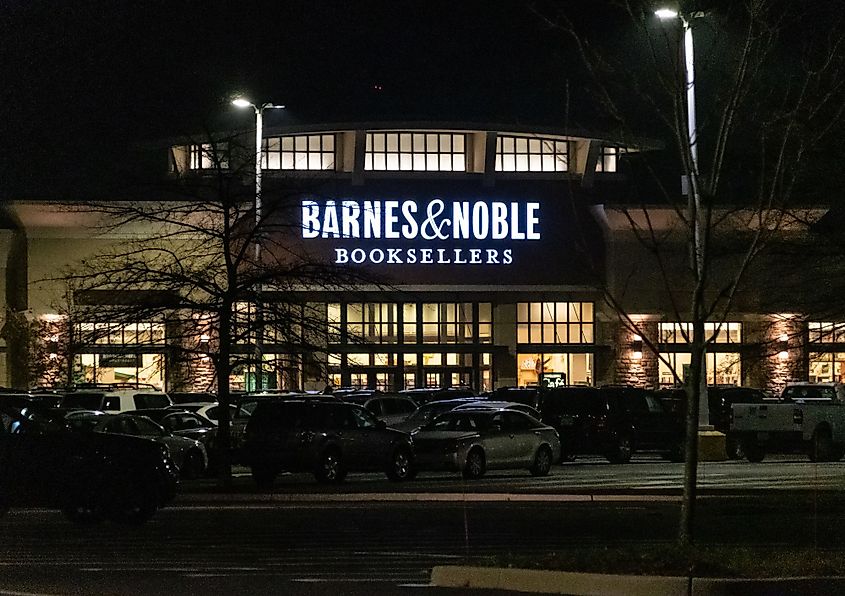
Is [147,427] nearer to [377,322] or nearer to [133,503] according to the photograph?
[133,503]

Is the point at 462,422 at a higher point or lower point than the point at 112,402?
lower

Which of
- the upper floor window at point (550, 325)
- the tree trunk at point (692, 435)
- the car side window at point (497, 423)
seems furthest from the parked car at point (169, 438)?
the upper floor window at point (550, 325)

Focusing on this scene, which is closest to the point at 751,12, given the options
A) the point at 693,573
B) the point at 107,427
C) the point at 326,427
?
the point at 693,573

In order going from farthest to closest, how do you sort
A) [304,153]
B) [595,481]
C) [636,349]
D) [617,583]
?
[304,153]
[636,349]
[595,481]
[617,583]

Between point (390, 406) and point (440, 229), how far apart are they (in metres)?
32.1

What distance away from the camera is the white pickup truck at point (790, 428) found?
35.5 m

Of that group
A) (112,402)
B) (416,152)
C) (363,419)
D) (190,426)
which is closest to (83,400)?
(112,402)

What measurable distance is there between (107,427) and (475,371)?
146 ft

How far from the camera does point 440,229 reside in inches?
2808

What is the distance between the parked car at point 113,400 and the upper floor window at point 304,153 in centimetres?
3836

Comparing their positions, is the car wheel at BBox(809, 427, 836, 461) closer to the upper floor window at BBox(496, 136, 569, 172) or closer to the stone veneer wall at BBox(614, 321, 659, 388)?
the stone veneer wall at BBox(614, 321, 659, 388)

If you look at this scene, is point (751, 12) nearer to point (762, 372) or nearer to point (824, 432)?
point (824, 432)

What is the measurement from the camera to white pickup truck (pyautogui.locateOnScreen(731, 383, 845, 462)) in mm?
35531

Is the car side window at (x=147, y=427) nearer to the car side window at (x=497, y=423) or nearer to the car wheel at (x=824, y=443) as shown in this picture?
the car side window at (x=497, y=423)
